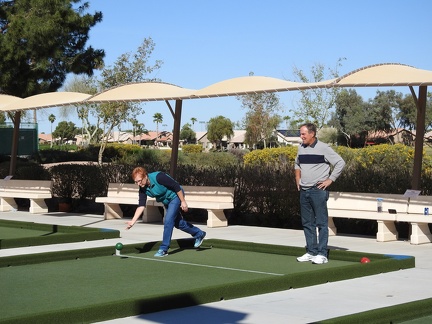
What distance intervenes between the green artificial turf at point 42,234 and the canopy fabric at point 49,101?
128 inches

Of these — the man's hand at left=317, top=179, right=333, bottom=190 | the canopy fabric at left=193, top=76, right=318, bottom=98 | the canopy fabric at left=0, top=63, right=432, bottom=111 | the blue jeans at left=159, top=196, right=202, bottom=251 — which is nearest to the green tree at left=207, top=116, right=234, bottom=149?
the canopy fabric at left=0, top=63, right=432, bottom=111

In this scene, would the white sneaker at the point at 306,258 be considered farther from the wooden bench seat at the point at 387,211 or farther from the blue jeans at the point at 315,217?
the wooden bench seat at the point at 387,211

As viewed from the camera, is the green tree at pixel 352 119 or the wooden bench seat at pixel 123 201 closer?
the wooden bench seat at pixel 123 201

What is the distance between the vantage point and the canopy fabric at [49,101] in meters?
19.1

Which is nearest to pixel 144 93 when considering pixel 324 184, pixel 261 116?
pixel 324 184

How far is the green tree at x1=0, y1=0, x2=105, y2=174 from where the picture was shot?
25266mm

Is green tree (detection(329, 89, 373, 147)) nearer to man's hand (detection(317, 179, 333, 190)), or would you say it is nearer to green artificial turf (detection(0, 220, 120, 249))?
green artificial turf (detection(0, 220, 120, 249))

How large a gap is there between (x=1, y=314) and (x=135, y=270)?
307cm

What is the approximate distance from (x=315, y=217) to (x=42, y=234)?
250 inches

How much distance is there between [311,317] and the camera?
25.2 feet

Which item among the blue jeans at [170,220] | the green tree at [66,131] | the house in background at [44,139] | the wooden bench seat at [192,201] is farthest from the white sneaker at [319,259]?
the green tree at [66,131]

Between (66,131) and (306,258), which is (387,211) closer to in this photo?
(306,258)

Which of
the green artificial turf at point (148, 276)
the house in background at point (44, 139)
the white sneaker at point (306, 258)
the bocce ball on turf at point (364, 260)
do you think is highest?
the house in background at point (44, 139)

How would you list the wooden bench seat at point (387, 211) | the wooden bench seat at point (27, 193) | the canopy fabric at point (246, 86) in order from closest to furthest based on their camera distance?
the wooden bench seat at point (387, 211)
the canopy fabric at point (246, 86)
the wooden bench seat at point (27, 193)
